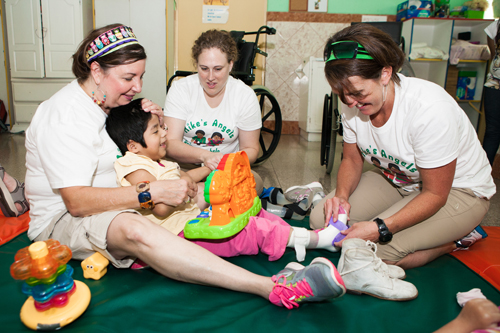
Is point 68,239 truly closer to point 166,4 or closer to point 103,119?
point 103,119

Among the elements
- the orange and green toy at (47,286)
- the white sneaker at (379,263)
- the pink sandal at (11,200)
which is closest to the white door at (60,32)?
the pink sandal at (11,200)

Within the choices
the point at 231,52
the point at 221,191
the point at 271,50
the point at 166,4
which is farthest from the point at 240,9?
the point at 221,191

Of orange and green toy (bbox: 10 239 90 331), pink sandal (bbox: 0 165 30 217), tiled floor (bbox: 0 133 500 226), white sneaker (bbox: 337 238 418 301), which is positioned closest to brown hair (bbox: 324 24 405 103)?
white sneaker (bbox: 337 238 418 301)

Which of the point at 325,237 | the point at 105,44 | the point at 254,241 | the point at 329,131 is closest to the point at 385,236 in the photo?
the point at 325,237

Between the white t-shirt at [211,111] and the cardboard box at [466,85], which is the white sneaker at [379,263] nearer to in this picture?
the white t-shirt at [211,111]

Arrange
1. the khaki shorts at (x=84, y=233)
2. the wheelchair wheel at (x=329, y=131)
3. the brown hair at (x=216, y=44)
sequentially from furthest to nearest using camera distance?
the wheelchair wheel at (x=329, y=131)
the brown hair at (x=216, y=44)
the khaki shorts at (x=84, y=233)

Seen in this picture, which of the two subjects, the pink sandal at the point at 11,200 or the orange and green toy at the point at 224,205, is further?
the pink sandal at the point at 11,200

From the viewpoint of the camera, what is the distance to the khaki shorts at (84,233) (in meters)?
1.21

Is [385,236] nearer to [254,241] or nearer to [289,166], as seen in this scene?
[254,241]

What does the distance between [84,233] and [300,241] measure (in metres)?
0.83

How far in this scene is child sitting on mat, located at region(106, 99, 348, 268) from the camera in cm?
135

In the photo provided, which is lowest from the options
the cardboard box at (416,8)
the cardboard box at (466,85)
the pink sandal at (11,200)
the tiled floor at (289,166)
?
the tiled floor at (289,166)

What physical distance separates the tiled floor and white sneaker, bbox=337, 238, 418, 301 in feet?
3.68

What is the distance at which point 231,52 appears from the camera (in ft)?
6.67
